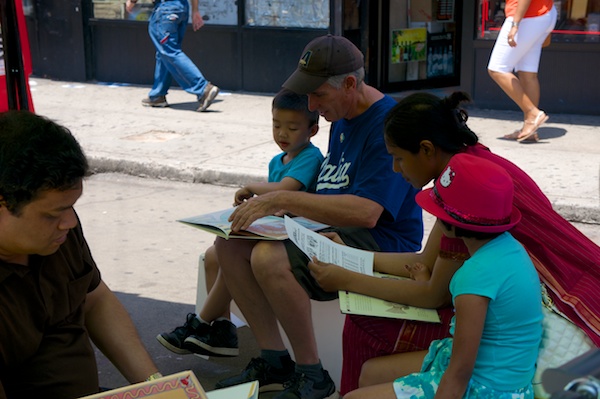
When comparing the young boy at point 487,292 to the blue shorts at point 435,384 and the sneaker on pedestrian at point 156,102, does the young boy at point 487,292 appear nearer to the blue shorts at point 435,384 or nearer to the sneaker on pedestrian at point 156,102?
the blue shorts at point 435,384

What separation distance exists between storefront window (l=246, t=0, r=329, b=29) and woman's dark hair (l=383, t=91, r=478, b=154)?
7.17 meters

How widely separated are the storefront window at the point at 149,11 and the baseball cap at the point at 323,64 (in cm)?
702

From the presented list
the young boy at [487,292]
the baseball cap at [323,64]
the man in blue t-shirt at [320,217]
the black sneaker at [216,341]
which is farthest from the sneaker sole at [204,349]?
the young boy at [487,292]

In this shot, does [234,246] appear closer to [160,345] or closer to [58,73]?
[160,345]

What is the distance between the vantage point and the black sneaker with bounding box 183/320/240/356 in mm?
4117

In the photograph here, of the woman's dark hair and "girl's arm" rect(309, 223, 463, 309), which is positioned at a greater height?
the woman's dark hair

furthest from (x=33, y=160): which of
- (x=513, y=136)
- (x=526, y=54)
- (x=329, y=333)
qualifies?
(x=513, y=136)

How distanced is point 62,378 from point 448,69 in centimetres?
875

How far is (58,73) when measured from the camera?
1195 cm

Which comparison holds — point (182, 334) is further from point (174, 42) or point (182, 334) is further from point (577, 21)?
point (577, 21)

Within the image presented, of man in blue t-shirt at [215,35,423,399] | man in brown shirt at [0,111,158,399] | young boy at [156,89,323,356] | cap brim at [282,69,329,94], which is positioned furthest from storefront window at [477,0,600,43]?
man in brown shirt at [0,111,158,399]

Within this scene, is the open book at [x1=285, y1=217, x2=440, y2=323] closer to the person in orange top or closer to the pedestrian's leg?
the person in orange top

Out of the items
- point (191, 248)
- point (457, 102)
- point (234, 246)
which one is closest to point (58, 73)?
point (191, 248)

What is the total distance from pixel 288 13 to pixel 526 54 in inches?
123
